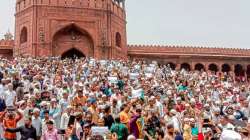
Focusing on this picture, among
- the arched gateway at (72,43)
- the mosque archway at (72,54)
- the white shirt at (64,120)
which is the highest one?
the arched gateway at (72,43)

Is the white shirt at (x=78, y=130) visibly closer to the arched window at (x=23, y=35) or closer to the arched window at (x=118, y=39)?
the arched window at (x=23, y=35)

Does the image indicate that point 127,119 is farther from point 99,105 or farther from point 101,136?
point 101,136

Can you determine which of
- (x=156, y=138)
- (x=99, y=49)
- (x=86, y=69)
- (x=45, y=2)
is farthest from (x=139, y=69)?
(x=156, y=138)

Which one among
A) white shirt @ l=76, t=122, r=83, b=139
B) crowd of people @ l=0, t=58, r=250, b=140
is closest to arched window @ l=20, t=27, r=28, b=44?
crowd of people @ l=0, t=58, r=250, b=140

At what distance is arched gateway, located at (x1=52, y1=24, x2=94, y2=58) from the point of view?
36.3 metres

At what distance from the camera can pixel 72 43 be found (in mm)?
36562

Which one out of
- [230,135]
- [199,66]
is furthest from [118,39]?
[230,135]

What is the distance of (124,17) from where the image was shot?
41594 mm

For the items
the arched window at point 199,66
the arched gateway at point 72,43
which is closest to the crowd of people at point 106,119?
the arched gateway at point 72,43

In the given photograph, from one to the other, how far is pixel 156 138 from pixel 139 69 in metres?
16.1

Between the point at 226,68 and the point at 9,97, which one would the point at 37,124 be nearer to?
the point at 9,97

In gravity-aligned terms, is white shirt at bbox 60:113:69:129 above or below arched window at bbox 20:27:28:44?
below

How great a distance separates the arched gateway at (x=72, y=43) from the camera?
119 feet

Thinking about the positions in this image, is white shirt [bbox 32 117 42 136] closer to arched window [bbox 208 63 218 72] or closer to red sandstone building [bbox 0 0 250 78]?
red sandstone building [bbox 0 0 250 78]
